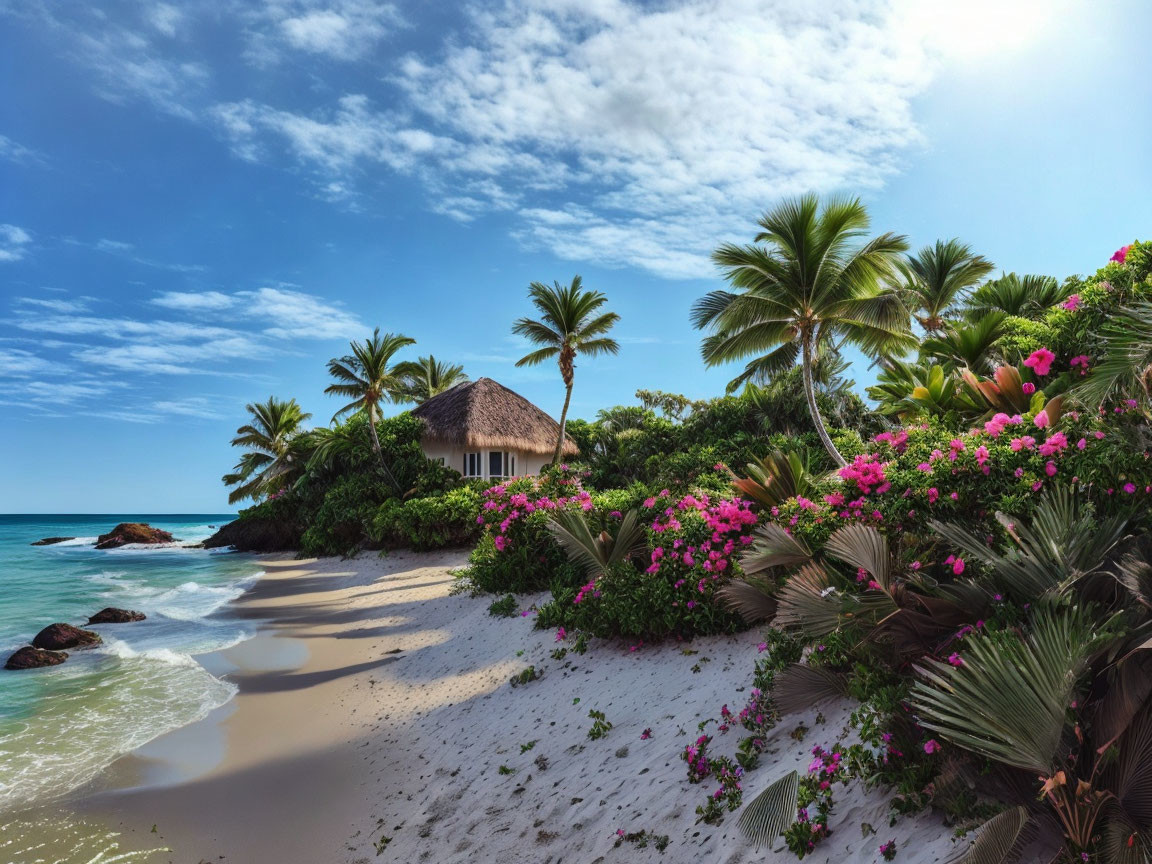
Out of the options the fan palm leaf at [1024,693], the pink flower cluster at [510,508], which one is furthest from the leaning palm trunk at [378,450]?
the fan palm leaf at [1024,693]

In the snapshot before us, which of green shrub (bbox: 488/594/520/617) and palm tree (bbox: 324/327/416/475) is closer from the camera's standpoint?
green shrub (bbox: 488/594/520/617)

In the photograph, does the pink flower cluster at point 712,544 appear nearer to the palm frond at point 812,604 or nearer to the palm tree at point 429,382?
the palm frond at point 812,604

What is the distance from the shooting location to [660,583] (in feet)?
21.5

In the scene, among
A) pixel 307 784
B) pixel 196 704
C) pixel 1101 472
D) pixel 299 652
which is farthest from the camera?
pixel 299 652

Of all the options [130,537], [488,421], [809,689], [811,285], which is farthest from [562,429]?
[130,537]

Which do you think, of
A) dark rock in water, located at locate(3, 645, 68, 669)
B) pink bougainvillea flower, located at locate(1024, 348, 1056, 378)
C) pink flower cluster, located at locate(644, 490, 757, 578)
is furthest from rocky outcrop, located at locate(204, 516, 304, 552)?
pink bougainvillea flower, located at locate(1024, 348, 1056, 378)

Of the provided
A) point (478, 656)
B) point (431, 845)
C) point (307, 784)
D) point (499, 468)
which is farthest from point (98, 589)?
point (431, 845)

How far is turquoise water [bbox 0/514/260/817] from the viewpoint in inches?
252

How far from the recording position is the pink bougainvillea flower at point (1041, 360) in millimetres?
6613

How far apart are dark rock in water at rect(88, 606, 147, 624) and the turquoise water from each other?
32cm

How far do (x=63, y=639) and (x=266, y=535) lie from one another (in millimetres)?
23069

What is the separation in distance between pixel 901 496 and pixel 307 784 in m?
5.70

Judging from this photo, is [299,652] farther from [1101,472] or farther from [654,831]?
[1101,472]

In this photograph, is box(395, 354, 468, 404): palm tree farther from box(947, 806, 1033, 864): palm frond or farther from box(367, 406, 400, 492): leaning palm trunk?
box(947, 806, 1033, 864): palm frond
